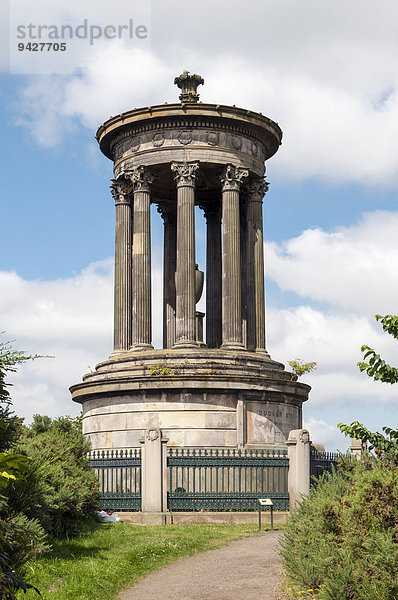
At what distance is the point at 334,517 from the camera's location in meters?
14.2

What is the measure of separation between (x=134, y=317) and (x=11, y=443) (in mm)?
22260

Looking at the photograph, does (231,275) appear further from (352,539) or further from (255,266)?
(352,539)

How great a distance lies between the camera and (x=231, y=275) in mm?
36844

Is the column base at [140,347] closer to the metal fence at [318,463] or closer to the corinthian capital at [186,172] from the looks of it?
the corinthian capital at [186,172]

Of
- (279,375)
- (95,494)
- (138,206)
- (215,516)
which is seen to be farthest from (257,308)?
(95,494)

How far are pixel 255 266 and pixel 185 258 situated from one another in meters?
4.42

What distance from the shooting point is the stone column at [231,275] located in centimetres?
3666

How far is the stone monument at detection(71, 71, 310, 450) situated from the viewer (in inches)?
1314

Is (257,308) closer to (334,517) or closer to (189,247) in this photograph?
(189,247)

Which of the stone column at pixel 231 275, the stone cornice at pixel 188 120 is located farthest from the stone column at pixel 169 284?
the stone cornice at pixel 188 120

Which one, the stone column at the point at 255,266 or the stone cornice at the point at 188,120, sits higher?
the stone cornice at the point at 188,120

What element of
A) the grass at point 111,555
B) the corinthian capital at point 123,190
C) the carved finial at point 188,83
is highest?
the carved finial at point 188,83

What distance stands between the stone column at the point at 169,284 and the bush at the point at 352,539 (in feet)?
91.0

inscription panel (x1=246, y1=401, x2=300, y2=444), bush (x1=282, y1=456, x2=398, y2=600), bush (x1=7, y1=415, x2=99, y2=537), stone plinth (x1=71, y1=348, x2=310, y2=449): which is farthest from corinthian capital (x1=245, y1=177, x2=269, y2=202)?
bush (x1=282, y1=456, x2=398, y2=600)
